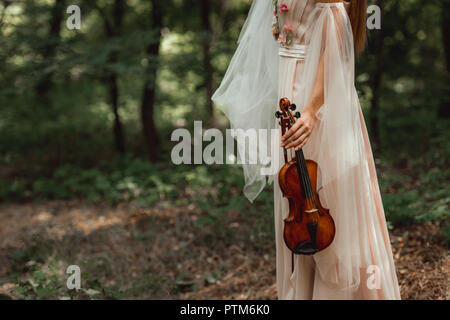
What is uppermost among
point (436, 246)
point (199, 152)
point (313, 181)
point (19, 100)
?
point (19, 100)

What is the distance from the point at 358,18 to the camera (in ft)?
6.72

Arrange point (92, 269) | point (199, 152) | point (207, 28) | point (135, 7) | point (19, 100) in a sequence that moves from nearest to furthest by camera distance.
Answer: point (92, 269), point (199, 152), point (207, 28), point (19, 100), point (135, 7)

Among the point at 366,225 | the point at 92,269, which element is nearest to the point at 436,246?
the point at 366,225

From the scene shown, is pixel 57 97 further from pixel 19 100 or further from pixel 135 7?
pixel 135 7

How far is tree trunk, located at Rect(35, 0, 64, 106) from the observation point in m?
5.94

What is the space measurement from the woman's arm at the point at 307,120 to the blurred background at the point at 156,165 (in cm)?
179

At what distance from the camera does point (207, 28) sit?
7.21 meters

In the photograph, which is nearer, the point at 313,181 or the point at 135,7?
the point at 313,181

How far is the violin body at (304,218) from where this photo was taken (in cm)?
183

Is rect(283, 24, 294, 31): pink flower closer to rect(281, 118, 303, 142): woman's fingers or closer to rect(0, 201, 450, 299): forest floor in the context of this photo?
rect(281, 118, 303, 142): woman's fingers

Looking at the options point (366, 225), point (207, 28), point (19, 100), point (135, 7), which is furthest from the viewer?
point (135, 7)

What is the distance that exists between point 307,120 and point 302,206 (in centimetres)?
36
